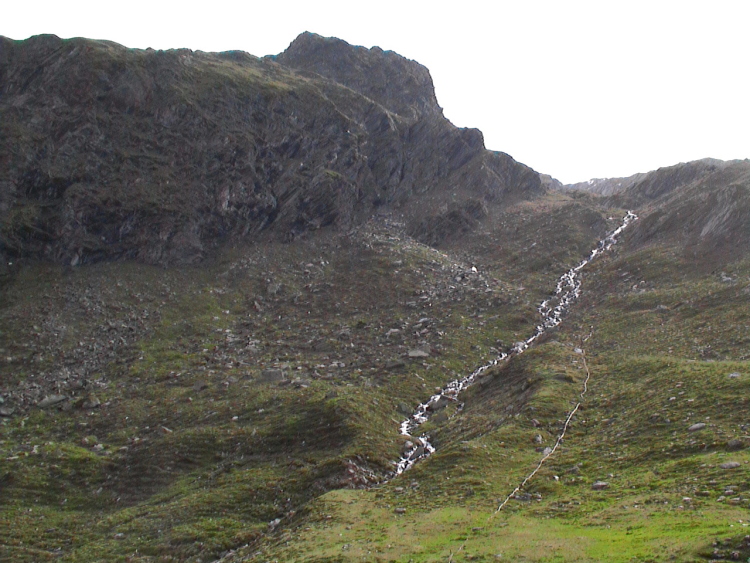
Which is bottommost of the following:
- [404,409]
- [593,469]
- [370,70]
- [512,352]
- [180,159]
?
[404,409]

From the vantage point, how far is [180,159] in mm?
87750

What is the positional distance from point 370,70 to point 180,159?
2765 inches

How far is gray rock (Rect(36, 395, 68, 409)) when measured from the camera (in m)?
50.4

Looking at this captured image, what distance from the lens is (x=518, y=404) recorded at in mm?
46344

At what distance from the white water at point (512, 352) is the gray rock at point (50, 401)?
31.5 meters

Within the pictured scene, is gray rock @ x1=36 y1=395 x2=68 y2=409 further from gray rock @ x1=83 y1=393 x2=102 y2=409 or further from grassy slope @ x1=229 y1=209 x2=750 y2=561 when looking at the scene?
grassy slope @ x1=229 y1=209 x2=750 y2=561

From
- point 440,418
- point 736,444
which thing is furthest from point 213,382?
point 736,444

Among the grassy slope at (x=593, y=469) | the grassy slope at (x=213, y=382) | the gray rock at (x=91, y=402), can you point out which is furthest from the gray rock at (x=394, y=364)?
the gray rock at (x=91, y=402)

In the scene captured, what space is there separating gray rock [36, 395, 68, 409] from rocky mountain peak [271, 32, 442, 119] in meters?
102

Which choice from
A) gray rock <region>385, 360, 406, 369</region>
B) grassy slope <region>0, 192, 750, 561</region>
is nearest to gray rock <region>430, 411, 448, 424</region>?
grassy slope <region>0, 192, 750, 561</region>

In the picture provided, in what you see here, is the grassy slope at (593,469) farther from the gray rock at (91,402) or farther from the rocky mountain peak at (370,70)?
the rocky mountain peak at (370,70)

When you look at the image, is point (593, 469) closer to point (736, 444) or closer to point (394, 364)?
point (736, 444)

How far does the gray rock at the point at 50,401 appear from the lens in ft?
165

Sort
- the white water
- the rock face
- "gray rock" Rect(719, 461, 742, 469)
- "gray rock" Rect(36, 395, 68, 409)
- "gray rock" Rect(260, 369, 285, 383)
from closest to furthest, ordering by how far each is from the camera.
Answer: "gray rock" Rect(719, 461, 742, 469)
the white water
"gray rock" Rect(36, 395, 68, 409)
"gray rock" Rect(260, 369, 285, 383)
the rock face
